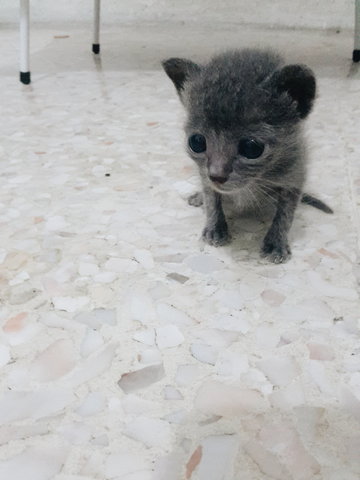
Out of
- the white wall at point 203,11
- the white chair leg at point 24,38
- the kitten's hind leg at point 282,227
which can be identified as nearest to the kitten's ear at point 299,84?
the kitten's hind leg at point 282,227

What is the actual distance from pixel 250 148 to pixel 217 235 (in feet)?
0.91

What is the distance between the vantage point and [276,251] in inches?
46.2

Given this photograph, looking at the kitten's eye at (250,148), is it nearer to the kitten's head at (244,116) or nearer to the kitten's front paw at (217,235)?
the kitten's head at (244,116)

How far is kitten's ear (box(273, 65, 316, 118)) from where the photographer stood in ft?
3.22

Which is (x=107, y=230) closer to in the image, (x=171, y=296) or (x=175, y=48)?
(x=171, y=296)

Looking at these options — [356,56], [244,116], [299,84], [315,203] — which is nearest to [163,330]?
[244,116]

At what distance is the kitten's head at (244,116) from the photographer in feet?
3.23

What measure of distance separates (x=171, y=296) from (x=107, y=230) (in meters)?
A: 0.31

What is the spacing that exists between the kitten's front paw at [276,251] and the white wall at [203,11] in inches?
131

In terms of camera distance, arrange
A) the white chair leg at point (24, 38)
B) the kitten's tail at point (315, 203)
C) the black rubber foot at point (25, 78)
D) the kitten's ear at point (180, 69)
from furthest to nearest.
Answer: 1. the black rubber foot at point (25, 78)
2. the white chair leg at point (24, 38)
3. the kitten's tail at point (315, 203)
4. the kitten's ear at point (180, 69)

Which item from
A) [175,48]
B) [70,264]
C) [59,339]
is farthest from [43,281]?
[175,48]

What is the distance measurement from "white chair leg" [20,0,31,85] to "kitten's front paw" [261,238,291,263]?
1751mm

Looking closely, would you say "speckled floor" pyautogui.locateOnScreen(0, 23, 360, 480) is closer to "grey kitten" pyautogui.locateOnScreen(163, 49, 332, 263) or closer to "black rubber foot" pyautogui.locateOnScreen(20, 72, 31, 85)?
"grey kitten" pyautogui.locateOnScreen(163, 49, 332, 263)

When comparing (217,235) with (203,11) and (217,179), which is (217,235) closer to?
(217,179)
